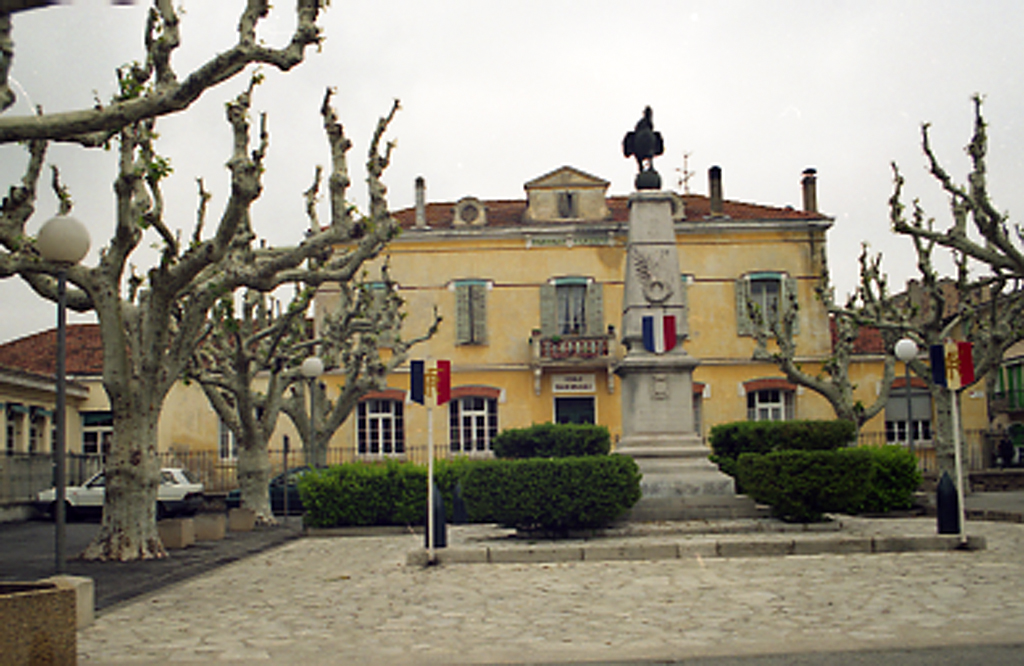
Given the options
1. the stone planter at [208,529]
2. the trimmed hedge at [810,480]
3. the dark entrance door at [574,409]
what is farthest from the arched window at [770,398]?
the stone planter at [208,529]

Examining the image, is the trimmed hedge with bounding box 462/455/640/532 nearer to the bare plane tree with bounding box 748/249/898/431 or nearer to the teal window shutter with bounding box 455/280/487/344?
the bare plane tree with bounding box 748/249/898/431

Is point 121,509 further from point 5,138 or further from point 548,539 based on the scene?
point 5,138

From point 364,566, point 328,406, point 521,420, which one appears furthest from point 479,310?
point 364,566

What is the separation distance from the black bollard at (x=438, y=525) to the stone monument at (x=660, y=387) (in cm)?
304

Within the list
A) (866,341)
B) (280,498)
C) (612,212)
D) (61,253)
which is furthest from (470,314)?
(61,253)

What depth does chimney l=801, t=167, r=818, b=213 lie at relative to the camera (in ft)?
108

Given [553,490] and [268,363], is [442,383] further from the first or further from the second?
[268,363]

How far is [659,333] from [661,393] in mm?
933

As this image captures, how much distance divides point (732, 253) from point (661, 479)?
18589 millimetres

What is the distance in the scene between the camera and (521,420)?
30797 millimetres

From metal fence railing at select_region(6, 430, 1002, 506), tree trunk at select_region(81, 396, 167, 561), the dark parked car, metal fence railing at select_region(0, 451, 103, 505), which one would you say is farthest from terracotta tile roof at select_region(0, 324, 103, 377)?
tree trunk at select_region(81, 396, 167, 561)

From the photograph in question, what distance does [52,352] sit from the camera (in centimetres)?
3353

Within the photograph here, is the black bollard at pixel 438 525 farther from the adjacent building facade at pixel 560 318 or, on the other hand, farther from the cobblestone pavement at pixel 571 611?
the adjacent building facade at pixel 560 318

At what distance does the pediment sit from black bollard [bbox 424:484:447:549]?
2059cm
